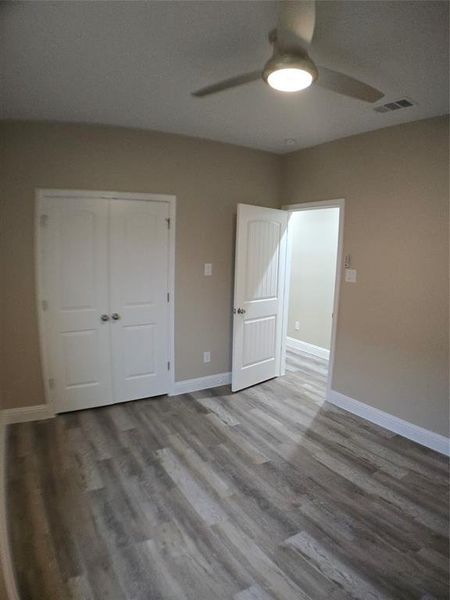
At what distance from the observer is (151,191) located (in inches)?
129

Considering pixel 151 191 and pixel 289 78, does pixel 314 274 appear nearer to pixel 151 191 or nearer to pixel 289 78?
pixel 151 191

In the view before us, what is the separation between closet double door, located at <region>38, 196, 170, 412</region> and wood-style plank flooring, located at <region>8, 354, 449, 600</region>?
330 mm

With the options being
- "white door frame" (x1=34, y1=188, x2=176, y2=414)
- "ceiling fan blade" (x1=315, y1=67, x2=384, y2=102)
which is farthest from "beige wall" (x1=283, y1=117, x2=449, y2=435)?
"white door frame" (x1=34, y1=188, x2=176, y2=414)

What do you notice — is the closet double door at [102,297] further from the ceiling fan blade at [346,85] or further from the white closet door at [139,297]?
the ceiling fan blade at [346,85]

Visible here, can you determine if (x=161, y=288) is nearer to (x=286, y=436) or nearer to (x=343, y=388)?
(x=286, y=436)

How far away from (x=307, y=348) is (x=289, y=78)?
4432 mm

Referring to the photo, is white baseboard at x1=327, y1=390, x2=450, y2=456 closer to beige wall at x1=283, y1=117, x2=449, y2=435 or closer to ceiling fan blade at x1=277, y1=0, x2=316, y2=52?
beige wall at x1=283, y1=117, x2=449, y2=435

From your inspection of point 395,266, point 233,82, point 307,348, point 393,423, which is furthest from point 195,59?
point 307,348

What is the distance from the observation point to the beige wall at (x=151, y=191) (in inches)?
112

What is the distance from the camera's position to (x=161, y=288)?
3.47 metres

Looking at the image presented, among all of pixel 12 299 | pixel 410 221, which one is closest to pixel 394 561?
pixel 410 221

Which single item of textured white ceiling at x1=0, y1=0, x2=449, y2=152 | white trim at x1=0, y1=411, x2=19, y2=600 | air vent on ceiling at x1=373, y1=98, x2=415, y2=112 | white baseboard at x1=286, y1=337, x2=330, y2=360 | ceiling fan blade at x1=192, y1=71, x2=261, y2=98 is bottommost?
white trim at x1=0, y1=411, x2=19, y2=600

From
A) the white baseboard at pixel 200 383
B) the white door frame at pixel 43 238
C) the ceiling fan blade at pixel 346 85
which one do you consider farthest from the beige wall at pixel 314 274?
the ceiling fan blade at pixel 346 85

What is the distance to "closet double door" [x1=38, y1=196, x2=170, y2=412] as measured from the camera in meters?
3.03
